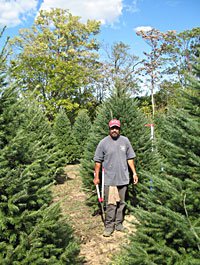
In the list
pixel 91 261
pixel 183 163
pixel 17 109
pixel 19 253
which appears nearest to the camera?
pixel 19 253

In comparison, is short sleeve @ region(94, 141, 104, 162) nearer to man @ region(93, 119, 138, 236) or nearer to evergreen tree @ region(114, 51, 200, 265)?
man @ region(93, 119, 138, 236)

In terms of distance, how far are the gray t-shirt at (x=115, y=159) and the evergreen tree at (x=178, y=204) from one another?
202 centimetres

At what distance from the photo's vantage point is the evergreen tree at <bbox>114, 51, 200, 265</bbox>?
2.03 metres

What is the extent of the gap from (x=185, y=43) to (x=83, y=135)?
83.9 feet

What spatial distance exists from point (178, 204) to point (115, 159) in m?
2.40

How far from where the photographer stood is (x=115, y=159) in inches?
181

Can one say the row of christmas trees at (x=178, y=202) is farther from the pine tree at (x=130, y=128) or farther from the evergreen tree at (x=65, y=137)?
the evergreen tree at (x=65, y=137)

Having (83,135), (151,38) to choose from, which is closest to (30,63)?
(83,135)

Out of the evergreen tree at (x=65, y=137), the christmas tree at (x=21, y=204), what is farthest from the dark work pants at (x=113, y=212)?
the evergreen tree at (x=65, y=137)

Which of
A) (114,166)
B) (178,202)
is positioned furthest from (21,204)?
(114,166)

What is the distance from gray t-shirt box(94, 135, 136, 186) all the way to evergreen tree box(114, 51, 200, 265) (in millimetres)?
2022

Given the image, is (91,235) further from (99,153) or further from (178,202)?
(178,202)

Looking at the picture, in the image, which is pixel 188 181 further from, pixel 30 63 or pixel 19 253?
pixel 30 63

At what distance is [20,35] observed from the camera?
25469 millimetres
